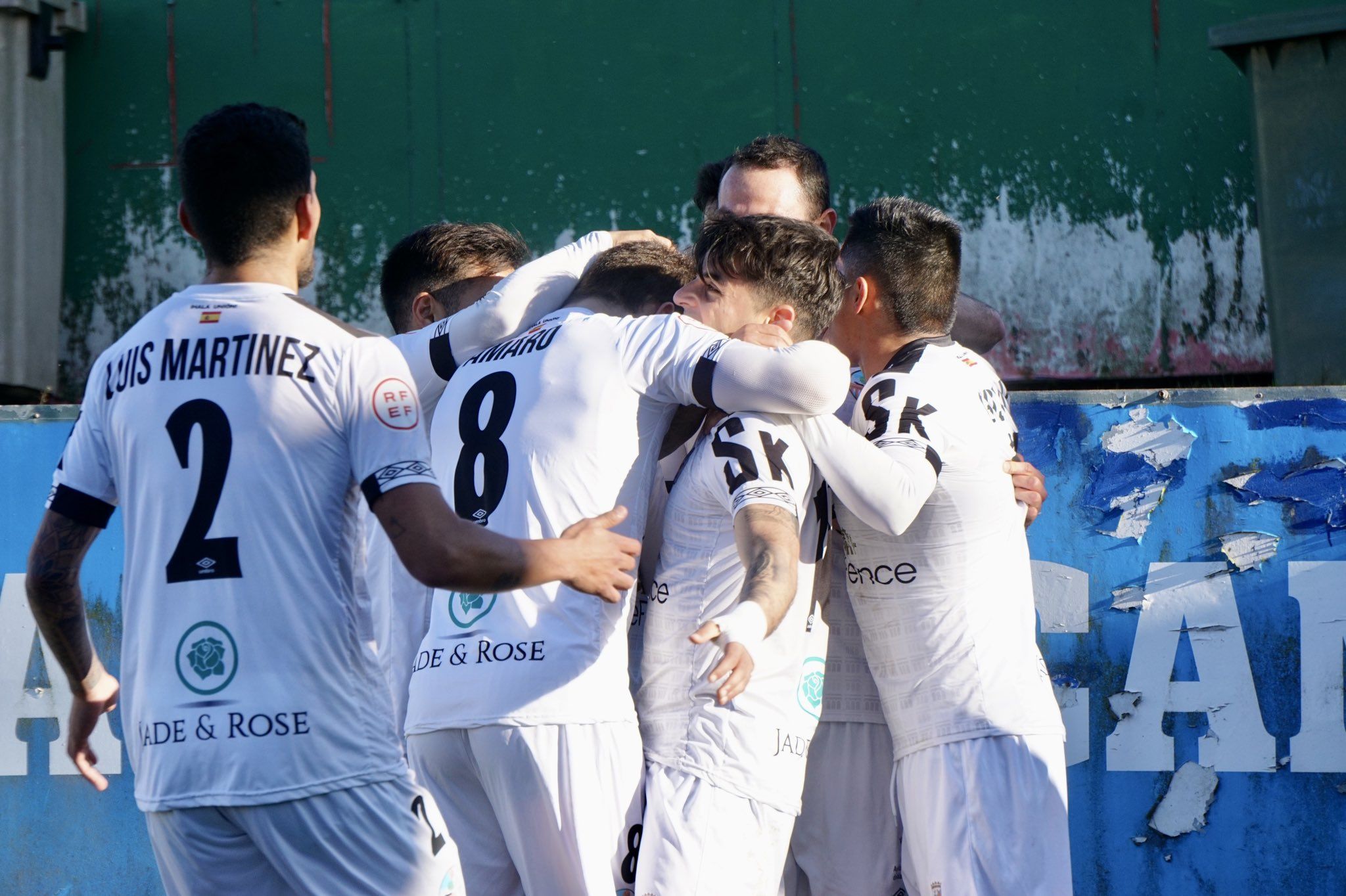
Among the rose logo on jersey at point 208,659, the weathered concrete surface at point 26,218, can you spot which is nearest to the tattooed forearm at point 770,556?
the rose logo on jersey at point 208,659

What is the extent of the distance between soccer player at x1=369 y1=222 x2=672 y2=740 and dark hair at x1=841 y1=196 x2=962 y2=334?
25.3 inches

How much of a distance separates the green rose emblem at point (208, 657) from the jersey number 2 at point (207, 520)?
12 centimetres

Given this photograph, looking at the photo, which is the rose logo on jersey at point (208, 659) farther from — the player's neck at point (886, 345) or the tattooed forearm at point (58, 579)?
the player's neck at point (886, 345)

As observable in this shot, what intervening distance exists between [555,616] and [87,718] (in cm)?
104

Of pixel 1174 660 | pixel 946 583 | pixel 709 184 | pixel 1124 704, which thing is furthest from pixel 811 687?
pixel 709 184

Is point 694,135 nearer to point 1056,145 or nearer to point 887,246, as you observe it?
point 1056,145

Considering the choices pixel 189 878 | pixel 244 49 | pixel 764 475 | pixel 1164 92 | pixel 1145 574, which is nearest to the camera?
pixel 189 878

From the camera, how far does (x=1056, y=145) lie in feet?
26.2

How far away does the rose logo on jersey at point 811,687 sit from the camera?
3547mm

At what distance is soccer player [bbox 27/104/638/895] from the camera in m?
2.70

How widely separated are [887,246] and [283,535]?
2.08 meters

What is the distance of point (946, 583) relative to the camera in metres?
3.80

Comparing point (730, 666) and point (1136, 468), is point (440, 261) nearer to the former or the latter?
point (730, 666)

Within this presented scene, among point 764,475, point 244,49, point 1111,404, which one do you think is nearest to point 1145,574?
point 1111,404
